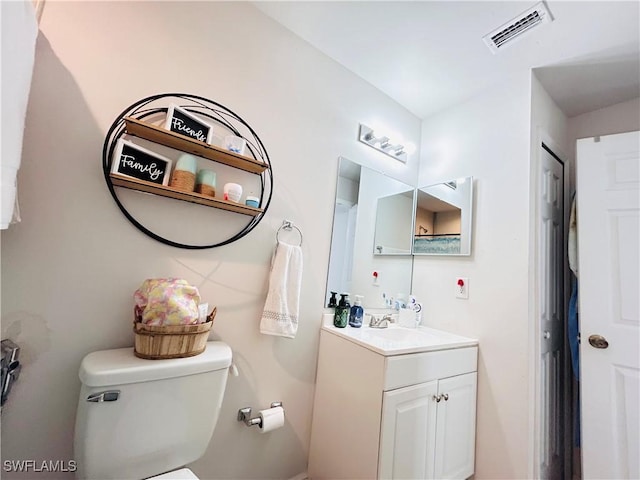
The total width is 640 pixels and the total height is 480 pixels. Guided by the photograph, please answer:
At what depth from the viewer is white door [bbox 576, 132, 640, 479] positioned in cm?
130

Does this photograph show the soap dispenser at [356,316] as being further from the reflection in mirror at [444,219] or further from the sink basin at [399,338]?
the reflection in mirror at [444,219]

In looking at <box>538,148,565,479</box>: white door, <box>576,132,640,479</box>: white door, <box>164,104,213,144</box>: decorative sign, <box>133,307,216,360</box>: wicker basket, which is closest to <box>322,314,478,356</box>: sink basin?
<box>538,148,565,479</box>: white door

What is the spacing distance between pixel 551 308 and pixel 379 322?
1031 millimetres

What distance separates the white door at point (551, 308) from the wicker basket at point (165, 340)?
5.54ft

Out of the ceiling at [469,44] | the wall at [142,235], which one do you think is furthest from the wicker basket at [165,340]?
the ceiling at [469,44]

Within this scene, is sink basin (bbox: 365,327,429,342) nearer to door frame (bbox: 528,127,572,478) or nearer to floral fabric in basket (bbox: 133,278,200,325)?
door frame (bbox: 528,127,572,478)

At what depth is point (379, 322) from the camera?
172cm

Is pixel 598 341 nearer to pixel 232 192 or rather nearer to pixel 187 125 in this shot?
pixel 232 192

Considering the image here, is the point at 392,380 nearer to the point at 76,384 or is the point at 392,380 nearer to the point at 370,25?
the point at 76,384

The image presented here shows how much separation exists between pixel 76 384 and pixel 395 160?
2.03 metres

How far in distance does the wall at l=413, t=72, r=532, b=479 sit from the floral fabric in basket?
147 cm

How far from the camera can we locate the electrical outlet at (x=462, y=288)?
5.40 ft

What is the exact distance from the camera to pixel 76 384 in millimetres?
952

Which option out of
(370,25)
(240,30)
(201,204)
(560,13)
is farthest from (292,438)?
(560,13)
